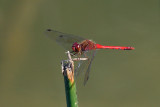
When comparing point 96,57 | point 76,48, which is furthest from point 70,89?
point 96,57

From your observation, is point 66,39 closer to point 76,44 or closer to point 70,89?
point 76,44

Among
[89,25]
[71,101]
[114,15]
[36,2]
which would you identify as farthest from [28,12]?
[71,101]

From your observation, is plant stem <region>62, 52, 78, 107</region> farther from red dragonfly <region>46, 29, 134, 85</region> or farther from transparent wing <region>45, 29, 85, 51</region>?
transparent wing <region>45, 29, 85, 51</region>

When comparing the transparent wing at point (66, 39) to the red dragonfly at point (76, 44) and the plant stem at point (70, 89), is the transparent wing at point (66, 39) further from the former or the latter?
the plant stem at point (70, 89)

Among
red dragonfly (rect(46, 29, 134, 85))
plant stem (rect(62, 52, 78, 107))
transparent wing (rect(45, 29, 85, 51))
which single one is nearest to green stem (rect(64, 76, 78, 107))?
plant stem (rect(62, 52, 78, 107))

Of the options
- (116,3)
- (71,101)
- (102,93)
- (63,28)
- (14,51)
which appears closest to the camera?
(71,101)

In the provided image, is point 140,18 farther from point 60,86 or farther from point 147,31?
point 60,86

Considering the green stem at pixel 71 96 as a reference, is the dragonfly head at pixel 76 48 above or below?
above

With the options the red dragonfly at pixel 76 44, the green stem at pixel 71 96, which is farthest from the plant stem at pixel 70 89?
the red dragonfly at pixel 76 44

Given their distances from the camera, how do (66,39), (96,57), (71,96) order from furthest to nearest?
1. (96,57)
2. (66,39)
3. (71,96)
